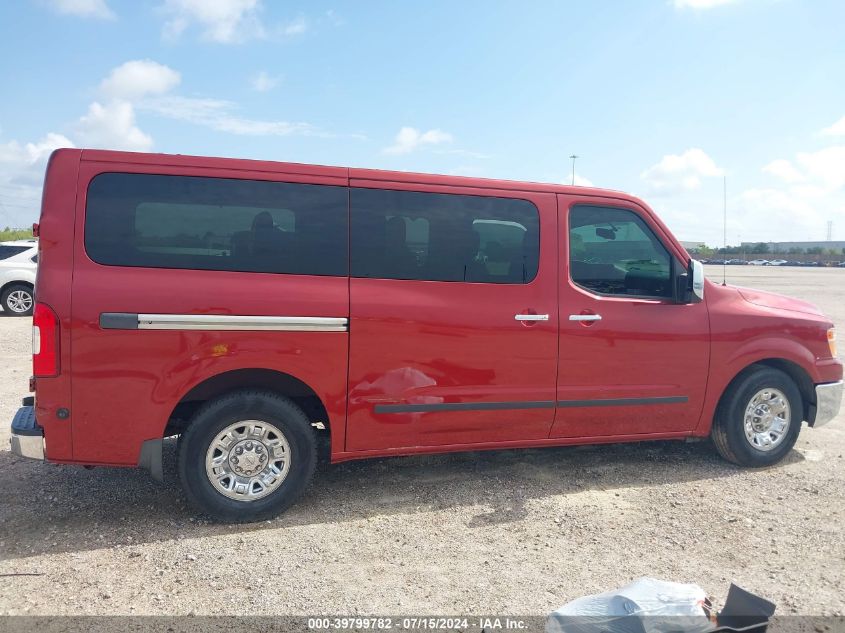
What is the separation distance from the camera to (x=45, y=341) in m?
3.64

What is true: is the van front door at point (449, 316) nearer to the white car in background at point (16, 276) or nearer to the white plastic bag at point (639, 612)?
the white plastic bag at point (639, 612)

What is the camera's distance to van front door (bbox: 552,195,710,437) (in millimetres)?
4637

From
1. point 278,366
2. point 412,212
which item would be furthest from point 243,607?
point 412,212

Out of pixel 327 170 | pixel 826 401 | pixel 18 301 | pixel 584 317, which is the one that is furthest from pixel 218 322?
pixel 18 301

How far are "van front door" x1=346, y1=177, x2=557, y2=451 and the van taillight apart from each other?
163cm

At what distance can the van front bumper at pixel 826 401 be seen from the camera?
5.27 metres

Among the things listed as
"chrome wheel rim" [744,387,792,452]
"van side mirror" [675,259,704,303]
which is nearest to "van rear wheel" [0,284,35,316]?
"van side mirror" [675,259,704,303]

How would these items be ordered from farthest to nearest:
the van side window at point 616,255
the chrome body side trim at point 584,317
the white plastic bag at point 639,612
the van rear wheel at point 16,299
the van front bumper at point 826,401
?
the van rear wheel at point 16,299 → the van front bumper at point 826,401 → the van side window at point 616,255 → the chrome body side trim at point 584,317 → the white plastic bag at point 639,612

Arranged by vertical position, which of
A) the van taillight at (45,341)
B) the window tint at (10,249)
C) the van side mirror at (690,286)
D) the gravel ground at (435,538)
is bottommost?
the gravel ground at (435,538)

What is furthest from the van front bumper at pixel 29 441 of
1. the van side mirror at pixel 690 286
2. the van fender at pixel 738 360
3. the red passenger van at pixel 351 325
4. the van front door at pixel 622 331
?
the van fender at pixel 738 360

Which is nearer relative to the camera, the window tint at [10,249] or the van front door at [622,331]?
the van front door at [622,331]

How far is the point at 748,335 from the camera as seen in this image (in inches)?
198

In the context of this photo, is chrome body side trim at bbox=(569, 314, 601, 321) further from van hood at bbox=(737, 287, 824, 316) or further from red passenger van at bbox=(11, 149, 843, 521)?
van hood at bbox=(737, 287, 824, 316)

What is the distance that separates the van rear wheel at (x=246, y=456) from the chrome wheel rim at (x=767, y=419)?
334 centimetres
